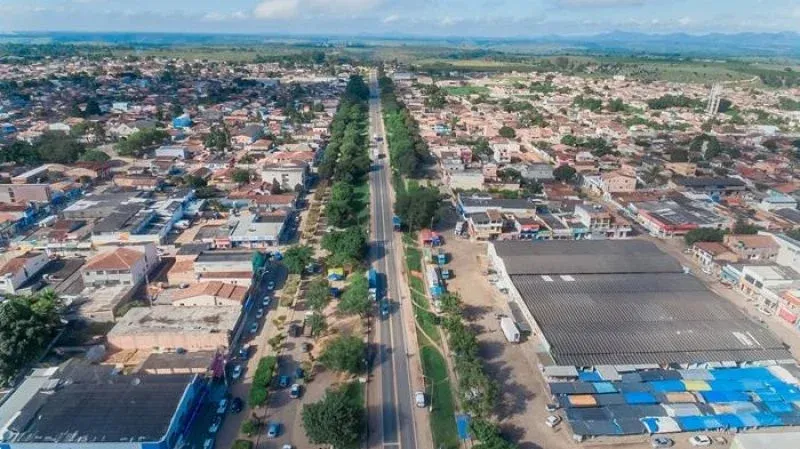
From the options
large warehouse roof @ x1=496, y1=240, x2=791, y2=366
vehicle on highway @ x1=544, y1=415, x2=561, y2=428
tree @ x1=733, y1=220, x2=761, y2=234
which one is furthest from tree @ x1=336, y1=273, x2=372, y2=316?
tree @ x1=733, y1=220, x2=761, y2=234

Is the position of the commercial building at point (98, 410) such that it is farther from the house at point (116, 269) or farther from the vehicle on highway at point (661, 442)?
the vehicle on highway at point (661, 442)

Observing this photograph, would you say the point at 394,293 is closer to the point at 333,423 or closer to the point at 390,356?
the point at 390,356

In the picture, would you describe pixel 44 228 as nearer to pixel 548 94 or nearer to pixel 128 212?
pixel 128 212

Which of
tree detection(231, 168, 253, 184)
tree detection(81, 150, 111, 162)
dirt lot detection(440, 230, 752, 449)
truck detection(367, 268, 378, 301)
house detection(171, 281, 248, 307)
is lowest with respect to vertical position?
dirt lot detection(440, 230, 752, 449)

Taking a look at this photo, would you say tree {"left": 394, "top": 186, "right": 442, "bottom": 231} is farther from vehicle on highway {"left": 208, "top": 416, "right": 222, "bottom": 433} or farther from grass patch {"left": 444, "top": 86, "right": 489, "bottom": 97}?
grass patch {"left": 444, "top": 86, "right": 489, "bottom": 97}

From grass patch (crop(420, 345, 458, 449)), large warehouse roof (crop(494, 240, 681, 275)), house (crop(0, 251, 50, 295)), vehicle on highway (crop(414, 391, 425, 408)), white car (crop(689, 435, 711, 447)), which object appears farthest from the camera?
large warehouse roof (crop(494, 240, 681, 275))

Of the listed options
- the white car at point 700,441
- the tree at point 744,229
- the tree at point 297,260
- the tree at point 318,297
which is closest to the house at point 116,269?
the tree at point 297,260

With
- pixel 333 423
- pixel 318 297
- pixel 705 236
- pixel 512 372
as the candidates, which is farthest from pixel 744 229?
pixel 333 423
